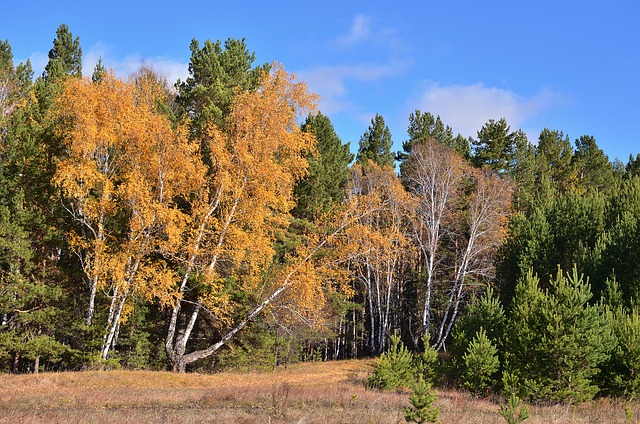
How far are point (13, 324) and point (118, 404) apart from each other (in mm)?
9353

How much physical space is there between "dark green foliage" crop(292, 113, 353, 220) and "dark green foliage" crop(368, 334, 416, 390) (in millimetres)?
12340

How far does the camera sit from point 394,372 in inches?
738

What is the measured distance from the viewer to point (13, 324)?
18.7 meters

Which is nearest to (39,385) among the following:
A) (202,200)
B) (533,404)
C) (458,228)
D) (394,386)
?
(202,200)

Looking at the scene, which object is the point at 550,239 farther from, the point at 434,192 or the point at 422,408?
the point at 422,408

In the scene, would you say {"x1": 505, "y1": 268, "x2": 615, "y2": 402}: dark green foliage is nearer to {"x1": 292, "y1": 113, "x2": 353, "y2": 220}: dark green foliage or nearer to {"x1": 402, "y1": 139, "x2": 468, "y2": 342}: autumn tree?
{"x1": 402, "y1": 139, "x2": 468, "y2": 342}: autumn tree

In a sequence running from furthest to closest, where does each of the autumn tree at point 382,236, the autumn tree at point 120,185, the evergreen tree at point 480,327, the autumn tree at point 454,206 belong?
the autumn tree at point 454,206, the autumn tree at point 382,236, the evergreen tree at point 480,327, the autumn tree at point 120,185

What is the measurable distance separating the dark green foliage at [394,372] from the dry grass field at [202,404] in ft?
2.45

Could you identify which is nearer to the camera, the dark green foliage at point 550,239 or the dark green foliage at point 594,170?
the dark green foliage at point 550,239

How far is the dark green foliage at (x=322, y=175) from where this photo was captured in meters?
30.6

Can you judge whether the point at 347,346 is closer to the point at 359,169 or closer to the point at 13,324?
the point at 359,169

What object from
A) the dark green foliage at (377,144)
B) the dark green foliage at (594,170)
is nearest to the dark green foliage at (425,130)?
the dark green foliage at (377,144)

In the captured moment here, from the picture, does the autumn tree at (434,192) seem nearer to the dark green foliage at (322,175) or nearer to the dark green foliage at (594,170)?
Result: the dark green foliage at (322,175)

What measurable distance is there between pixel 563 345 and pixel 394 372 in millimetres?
6072
